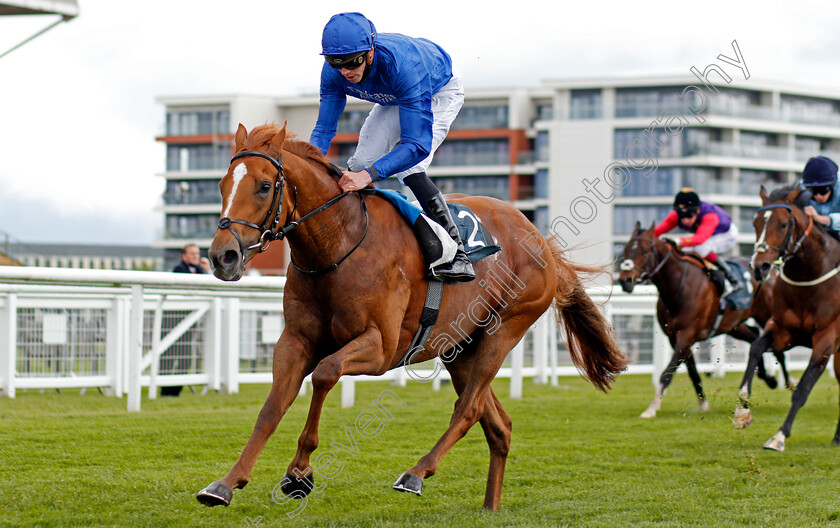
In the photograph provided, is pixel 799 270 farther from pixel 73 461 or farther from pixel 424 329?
pixel 73 461

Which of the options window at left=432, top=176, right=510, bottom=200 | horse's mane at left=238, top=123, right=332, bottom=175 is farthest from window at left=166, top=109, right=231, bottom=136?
horse's mane at left=238, top=123, right=332, bottom=175

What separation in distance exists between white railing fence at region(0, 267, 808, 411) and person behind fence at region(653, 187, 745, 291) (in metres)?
1.71

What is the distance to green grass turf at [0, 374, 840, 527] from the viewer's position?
402cm

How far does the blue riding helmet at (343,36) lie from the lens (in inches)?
142

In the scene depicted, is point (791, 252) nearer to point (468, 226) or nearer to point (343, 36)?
point (468, 226)

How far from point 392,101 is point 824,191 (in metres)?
4.53

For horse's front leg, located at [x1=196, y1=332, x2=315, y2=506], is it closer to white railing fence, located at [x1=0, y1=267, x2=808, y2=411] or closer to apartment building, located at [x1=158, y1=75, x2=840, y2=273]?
white railing fence, located at [x1=0, y1=267, x2=808, y2=411]

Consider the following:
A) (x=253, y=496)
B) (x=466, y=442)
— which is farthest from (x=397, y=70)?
(x=466, y=442)

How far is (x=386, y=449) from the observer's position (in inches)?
229

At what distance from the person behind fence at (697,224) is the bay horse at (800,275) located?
85.0 inches

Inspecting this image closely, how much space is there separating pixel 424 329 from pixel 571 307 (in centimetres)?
152

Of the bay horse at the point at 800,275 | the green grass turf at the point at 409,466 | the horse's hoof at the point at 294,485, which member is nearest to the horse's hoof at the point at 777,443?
the green grass turf at the point at 409,466

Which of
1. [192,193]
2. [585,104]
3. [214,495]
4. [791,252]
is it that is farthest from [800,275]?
[192,193]

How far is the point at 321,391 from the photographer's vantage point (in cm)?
352
